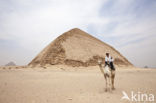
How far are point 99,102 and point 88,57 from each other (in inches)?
1041

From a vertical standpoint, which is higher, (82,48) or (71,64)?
(82,48)

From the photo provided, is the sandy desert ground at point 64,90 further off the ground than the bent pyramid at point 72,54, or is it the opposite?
the bent pyramid at point 72,54

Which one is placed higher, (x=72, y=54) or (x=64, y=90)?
(x=72, y=54)

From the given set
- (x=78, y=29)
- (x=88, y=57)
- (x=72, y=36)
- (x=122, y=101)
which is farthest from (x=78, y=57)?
(x=122, y=101)

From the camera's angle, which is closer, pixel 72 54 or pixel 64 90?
pixel 64 90

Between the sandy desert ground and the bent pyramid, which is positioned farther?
the bent pyramid

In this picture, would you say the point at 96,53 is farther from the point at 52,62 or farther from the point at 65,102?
the point at 65,102

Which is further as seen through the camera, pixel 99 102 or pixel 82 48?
pixel 82 48

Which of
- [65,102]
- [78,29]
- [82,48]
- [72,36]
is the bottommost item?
[65,102]

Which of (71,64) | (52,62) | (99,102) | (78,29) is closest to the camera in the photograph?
(99,102)

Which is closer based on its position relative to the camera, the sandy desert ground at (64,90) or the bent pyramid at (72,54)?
the sandy desert ground at (64,90)

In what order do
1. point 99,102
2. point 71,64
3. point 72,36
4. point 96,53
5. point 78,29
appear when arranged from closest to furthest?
point 99,102 → point 71,64 → point 96,53 → point 72,36 → point 78,29

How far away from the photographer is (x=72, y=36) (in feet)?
129

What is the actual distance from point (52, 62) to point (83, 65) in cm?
755
